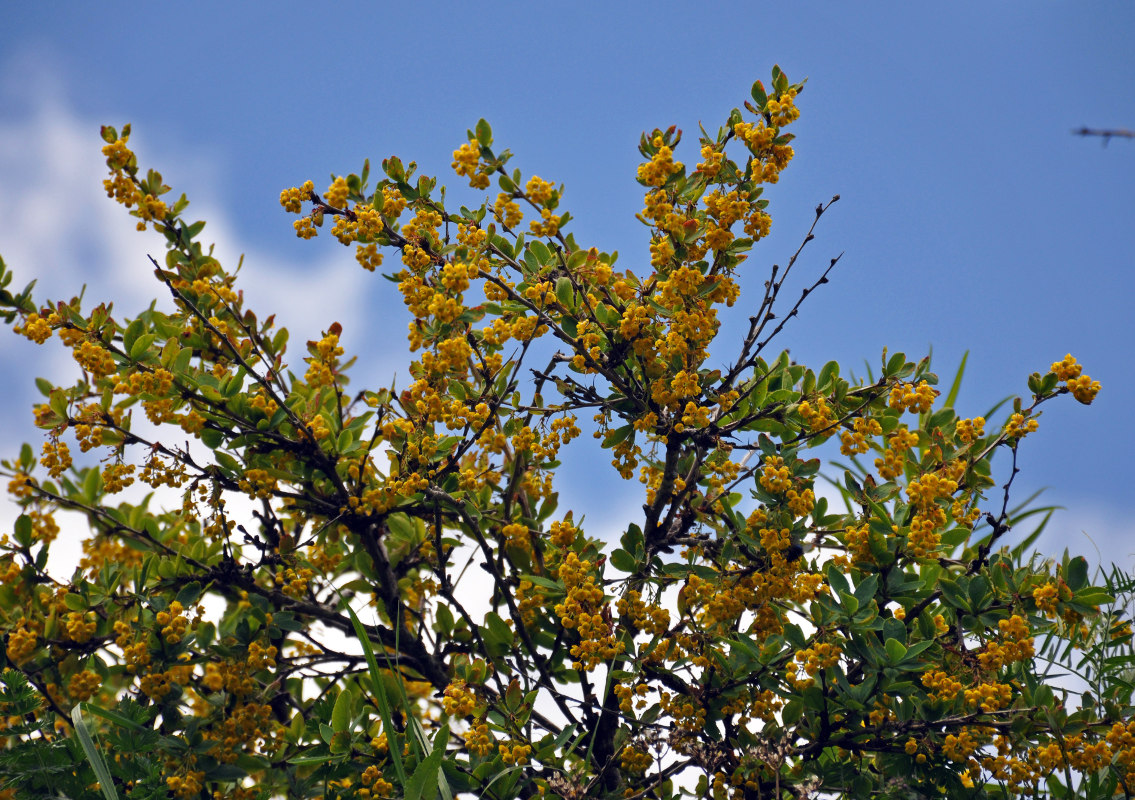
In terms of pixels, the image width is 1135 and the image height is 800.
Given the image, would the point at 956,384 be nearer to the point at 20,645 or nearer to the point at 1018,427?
the point at 1018,427

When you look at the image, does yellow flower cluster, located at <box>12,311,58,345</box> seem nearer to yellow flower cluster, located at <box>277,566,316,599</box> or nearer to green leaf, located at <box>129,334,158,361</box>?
green leaf, located at <box>129,334,158,361</box>

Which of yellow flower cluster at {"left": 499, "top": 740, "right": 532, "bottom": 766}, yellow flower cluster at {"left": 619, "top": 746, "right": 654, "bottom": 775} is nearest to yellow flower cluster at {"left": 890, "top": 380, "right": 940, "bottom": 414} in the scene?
yellow flower cluster at {"left": 619, "top": 746, "right": 654, "bottom": 775}

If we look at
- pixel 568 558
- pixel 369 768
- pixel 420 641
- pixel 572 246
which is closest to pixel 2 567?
pixel 420 641

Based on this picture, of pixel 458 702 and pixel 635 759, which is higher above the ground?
pixel 458 702

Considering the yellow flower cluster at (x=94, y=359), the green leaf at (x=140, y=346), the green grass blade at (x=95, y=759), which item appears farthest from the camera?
the green leaf at (x=140, y=346)

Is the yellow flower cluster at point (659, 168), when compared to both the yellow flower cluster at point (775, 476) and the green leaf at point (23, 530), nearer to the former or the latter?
the yellow flower cluster at point (775, 476)

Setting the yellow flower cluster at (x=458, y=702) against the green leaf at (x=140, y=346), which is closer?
the yellow flower cluster at (x=458, y=702)

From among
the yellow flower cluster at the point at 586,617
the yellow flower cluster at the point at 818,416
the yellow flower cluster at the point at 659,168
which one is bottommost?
the yellow flower cluster at the point at 586,617

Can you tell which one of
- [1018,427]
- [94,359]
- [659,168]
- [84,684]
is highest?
[659,168]

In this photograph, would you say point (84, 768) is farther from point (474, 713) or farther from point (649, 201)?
point (649, 201)

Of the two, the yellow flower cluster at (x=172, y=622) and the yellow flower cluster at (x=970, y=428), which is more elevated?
the yellow flower cluster at (x=970, y=428)

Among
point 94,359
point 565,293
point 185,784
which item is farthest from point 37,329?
point 565,293

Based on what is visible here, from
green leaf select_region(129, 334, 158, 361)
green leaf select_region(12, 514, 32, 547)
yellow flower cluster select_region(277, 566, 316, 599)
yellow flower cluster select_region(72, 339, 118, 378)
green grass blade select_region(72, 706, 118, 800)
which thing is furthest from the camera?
green leaf select_region(12, 514, 32, 547)

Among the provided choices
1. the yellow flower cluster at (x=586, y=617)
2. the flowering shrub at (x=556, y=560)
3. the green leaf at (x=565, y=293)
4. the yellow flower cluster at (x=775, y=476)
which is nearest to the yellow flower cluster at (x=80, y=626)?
the flowering shrub at (x=556, y=560)
